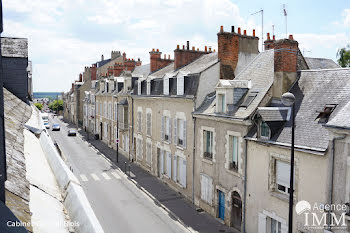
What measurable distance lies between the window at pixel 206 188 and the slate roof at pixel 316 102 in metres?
5.69

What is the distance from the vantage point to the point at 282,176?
11500mm

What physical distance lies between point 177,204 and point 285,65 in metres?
10.4

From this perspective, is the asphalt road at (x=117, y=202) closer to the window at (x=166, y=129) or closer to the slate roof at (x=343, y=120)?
the window at (x=166, y=129)

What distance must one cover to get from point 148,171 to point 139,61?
19611 mm

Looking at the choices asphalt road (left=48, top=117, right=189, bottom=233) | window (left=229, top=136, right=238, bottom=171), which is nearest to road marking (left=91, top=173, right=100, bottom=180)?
asphalt road (left=48, top=117, right=189, bottom=233)

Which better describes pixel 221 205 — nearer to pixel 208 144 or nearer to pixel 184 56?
pixel 208 144

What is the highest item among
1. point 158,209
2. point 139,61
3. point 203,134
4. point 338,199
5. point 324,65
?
point 139,61

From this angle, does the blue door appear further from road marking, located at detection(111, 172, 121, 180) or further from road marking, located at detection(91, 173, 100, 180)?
road marking, located at detection(91, 173, 100, 180)

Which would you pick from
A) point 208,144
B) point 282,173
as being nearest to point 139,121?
point 208,144

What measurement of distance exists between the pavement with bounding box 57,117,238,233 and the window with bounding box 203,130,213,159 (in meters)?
3.35

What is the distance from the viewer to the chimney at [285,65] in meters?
13.4

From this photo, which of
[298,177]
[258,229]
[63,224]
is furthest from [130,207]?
[63,224]

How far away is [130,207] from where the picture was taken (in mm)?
17516

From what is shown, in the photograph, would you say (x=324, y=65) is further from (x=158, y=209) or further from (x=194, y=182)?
(x=158, y=209)
